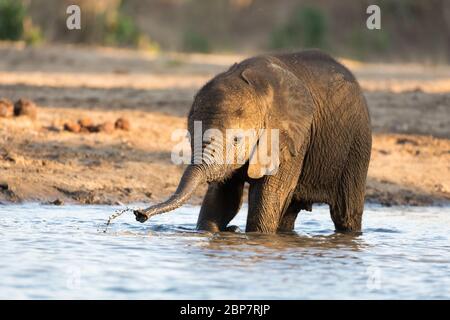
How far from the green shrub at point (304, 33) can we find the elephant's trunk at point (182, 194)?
24.0 m

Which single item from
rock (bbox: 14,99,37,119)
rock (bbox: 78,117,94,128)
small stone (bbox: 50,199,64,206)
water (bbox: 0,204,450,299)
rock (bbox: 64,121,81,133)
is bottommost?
water (bbox: 0,204,450,299)

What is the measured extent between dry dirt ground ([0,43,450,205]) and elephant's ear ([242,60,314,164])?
3.21m

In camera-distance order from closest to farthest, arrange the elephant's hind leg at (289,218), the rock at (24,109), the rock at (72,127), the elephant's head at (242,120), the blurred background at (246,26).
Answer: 1. the elephant's head at (242,120)
2. the elephant's hind leg at (289,218)
3. the rock at (72,127)
4. the rock at (24,109)
5. the blurred background at (246,26)

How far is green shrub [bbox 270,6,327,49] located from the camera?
1294 inches

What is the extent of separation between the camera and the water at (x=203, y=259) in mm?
7953

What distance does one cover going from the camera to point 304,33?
108ft

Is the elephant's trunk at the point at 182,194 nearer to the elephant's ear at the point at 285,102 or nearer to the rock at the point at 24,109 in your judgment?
the elephant's ear at the point at 285,102

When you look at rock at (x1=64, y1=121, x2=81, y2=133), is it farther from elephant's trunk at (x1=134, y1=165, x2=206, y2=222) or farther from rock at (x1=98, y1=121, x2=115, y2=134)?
elephant's trunk at (x1=134, y1=165, x2=206, y2=222)

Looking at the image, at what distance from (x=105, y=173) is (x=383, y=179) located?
3406 millimetres

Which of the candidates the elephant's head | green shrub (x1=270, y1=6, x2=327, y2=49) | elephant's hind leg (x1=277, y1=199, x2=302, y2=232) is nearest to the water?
elephant's hind leg (x1=277, y1=199, x2=302, y2=232)

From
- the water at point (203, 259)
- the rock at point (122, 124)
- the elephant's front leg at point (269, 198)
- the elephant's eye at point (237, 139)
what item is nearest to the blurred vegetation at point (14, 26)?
the rock at point (122, 124)

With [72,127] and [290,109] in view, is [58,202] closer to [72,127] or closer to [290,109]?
[72,127]

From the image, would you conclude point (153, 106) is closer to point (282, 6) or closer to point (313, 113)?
point (313, 113)
